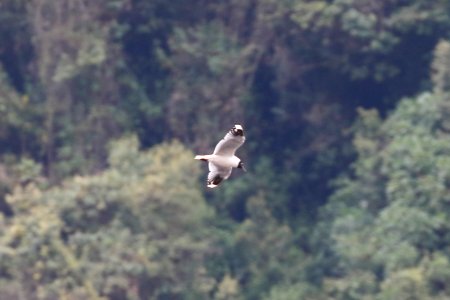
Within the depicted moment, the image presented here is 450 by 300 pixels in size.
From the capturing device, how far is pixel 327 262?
78.6ft

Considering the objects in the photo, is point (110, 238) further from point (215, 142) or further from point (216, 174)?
point (216, 174)

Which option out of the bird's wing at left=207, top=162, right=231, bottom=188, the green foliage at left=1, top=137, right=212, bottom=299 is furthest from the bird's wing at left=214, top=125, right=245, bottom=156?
the green foliage at left=1, top=137, right=212, bottom=299

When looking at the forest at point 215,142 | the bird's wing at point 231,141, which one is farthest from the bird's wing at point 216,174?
the forest at point 215,142

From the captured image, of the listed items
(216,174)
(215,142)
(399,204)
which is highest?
(215,142)

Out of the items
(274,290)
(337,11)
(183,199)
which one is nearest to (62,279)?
(183,199)

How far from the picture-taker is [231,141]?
12.4m

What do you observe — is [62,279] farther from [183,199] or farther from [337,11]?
[337,11]

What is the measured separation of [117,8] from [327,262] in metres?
4.83

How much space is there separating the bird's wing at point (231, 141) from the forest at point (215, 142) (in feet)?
27.4

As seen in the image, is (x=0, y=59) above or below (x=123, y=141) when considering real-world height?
above

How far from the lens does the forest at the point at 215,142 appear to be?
70.8 feet

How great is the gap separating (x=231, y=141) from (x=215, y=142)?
37.1 ft

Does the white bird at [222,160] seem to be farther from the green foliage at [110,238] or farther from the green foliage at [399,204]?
the green foliage at [110,238]

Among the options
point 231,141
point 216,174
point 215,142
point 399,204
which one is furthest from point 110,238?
point 231,141
